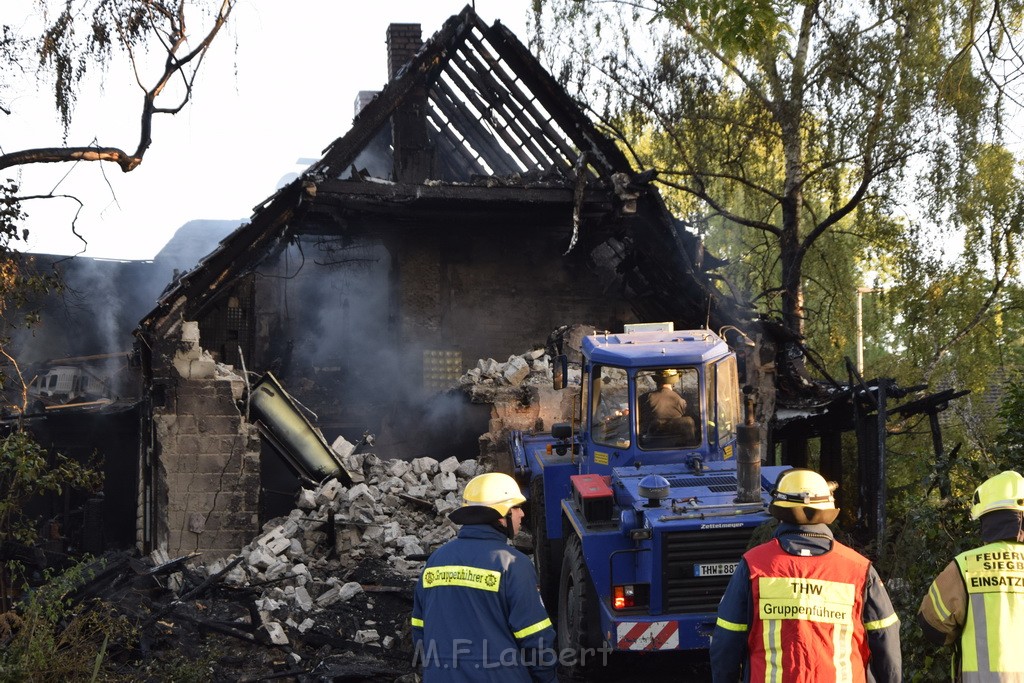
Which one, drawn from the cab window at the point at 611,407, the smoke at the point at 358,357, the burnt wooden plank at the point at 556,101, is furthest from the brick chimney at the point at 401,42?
the cab window at the point at 611,407

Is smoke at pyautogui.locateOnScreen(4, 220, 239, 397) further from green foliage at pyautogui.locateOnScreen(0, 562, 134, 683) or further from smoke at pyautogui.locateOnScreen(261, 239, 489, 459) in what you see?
green foliage at pyautogui.locateOnScreen(0, 562, 134, 683)

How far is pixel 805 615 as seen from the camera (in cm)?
395

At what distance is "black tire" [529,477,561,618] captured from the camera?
9.32 m

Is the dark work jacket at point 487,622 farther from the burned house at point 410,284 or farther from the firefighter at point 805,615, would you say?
the burned house at point 410,284

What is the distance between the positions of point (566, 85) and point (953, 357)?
370 inches

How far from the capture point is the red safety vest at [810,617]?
3.93 m

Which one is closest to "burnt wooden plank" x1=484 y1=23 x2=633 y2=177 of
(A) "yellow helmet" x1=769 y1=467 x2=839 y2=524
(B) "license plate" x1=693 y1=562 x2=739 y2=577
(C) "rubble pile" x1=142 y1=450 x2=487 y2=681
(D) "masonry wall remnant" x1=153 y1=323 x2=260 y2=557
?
(C) "rubble pile" x1=142 y1=450 x2=487 y2=681

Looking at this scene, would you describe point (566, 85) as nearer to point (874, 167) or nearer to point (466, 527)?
point (874, 167)

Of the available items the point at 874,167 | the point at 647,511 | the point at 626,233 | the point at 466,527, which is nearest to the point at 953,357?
the point at 874,167

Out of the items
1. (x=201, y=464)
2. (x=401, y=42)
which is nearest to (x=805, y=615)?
(x=201, y=464)

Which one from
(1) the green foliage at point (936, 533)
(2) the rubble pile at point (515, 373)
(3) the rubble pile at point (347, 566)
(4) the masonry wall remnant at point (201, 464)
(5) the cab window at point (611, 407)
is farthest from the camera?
(2) the rubble pile at point (515, 373)

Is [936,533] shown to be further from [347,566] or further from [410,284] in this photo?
[410,284]

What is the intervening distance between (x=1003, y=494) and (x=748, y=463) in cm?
289

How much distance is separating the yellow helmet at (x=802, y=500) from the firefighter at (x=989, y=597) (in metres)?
0.57
